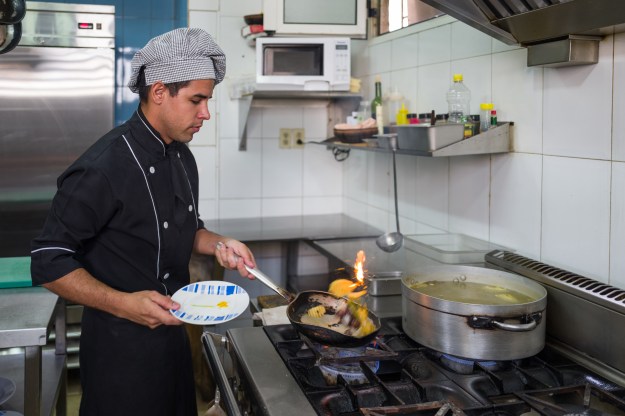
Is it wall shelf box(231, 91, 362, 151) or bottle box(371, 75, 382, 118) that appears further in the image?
wall shelf box(231, 91, 362, 151)

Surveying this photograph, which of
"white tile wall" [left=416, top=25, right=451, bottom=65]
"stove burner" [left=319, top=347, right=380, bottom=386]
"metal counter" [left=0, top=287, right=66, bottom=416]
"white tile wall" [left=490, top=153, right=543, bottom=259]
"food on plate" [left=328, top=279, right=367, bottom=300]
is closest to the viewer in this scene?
"stove burner" [left=319, top=347, right=380, bottom=386]

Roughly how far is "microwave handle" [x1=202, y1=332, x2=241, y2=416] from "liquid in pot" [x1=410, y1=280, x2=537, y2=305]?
0.52 m

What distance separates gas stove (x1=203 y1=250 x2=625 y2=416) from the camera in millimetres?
1155

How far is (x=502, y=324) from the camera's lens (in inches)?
51.2

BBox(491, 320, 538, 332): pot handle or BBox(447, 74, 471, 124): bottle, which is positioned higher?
BBox(447, 74, 471, 124): bottle

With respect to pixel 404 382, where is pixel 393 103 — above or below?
above

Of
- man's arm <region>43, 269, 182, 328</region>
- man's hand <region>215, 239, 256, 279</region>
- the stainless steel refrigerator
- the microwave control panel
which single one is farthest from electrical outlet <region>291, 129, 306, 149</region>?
man's arm <region>43, 269, 182, 328</region>

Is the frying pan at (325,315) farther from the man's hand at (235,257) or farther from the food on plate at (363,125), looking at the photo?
the food on plate at (363,125)

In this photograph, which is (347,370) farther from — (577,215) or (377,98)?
(377,98)

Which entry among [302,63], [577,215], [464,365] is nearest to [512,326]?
[464,365]

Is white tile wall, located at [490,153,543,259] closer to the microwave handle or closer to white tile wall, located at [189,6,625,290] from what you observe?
white tile wall, located at [189,6,625,290]

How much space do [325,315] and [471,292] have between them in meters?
0.38

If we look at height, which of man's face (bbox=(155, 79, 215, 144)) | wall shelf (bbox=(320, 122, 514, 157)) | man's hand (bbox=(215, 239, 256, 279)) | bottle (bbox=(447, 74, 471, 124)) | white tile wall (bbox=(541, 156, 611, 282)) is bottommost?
man's hand (bbox=(215, 239, 256, 279))

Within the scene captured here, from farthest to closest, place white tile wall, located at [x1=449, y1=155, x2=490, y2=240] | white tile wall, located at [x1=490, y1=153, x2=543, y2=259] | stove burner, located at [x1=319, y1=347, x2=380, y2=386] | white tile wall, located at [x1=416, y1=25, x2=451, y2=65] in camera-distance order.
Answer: white tile wall, located at [x1=416, y1=25, x2=451, y2=65] → white tile wall, located at [x1=449, y1=155, x2=490, y2=240] → white tile wall, located at [x1=490, y1=153, x2=543, y2=259] → stove burner, located at [x1=319, y1=347, x2=380, y2=386]
